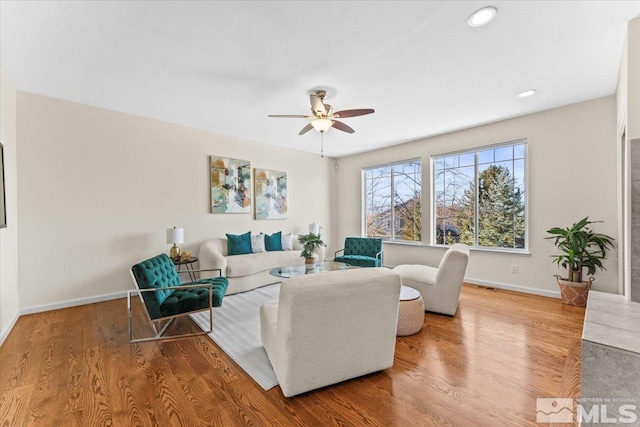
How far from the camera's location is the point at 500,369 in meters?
2.22

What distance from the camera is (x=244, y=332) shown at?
115 inches

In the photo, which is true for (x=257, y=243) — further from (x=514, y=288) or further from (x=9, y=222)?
(x=514, y=288)

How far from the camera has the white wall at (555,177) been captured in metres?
3.64

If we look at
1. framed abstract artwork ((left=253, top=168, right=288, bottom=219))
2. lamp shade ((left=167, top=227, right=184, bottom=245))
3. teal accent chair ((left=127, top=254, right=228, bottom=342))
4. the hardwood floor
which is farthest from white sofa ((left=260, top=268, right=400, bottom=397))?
framed abstract artwork ((left=253, top=168, right=288, bottom=219))

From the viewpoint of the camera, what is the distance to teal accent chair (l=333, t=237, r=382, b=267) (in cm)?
514

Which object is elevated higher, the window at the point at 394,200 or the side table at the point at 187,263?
the window at the point at 394,200

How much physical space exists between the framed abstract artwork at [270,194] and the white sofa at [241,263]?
1.07 meters

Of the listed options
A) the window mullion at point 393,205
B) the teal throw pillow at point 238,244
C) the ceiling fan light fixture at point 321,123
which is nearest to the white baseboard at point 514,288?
the window mullion at point 393,205

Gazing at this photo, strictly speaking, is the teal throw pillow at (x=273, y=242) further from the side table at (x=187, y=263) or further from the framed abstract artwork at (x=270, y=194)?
the side table at (x=187, y=263)

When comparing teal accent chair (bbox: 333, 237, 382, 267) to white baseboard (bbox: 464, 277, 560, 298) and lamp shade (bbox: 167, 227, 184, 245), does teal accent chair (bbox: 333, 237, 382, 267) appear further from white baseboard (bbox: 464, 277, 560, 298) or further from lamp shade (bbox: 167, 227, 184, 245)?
lamp shade (bbox: 167, 227, 184, 245)

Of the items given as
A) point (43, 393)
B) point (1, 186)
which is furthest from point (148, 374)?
point (1, 186)

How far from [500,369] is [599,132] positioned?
3.63 metres

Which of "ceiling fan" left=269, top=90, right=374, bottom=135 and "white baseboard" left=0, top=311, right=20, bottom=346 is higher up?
"ceiling fan" left=269, top=90, right=374, bottom=135

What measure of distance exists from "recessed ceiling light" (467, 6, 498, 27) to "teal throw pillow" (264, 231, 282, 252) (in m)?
4.44
